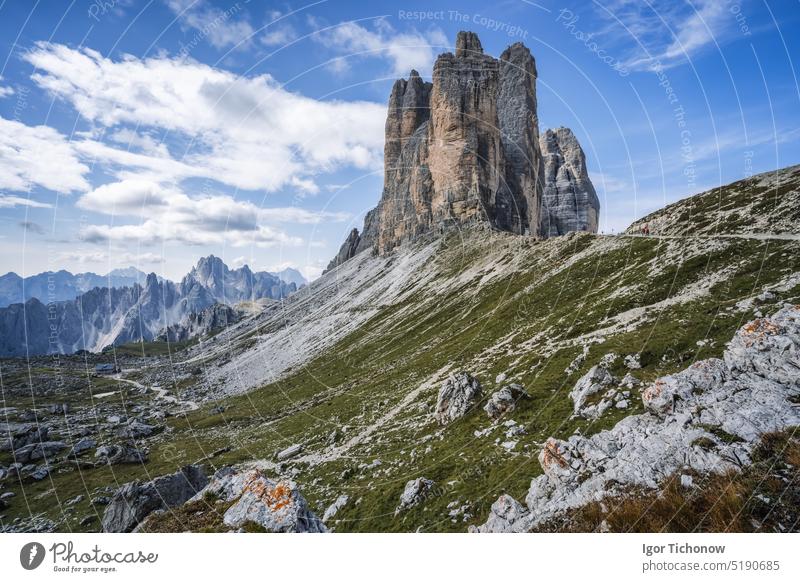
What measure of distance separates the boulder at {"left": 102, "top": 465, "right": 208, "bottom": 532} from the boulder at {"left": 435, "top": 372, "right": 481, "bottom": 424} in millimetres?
19912

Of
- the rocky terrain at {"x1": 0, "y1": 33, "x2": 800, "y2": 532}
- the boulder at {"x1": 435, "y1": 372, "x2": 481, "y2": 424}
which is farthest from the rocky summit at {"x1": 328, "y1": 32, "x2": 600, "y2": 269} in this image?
the boulder at {"x1": 435, "y1": 372, "x2": 481, "y2": 424}

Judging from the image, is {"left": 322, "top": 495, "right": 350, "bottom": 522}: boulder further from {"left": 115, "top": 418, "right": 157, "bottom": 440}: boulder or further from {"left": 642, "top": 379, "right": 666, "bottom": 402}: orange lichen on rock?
{"left": 115, "top": 418, "right": 157, "bottom": 440}: boulder

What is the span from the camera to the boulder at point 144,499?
21.3 metres

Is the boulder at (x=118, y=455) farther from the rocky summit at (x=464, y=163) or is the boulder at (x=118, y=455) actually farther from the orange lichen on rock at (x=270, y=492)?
the rocky summit at (x=464, y=163)

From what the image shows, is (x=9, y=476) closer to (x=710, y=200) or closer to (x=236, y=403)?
(x=236, y=403)

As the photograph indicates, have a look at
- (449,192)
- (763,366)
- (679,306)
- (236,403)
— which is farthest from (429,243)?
(763,366)

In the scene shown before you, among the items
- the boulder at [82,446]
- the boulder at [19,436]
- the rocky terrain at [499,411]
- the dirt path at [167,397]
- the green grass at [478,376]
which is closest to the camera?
the rocky terrain at [499,411]

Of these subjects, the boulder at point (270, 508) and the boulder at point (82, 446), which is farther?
the boulder at point (82, 446)

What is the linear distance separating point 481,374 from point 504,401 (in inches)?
467

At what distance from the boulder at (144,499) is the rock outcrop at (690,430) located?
18.5 meters

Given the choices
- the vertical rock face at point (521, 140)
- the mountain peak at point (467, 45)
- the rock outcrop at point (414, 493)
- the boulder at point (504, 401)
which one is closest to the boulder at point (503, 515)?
the rock outcrop at point (414, 493)

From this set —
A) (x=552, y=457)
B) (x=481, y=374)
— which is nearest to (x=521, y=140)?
(x=481, y=374)

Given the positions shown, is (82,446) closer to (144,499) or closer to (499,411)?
(144,499)
